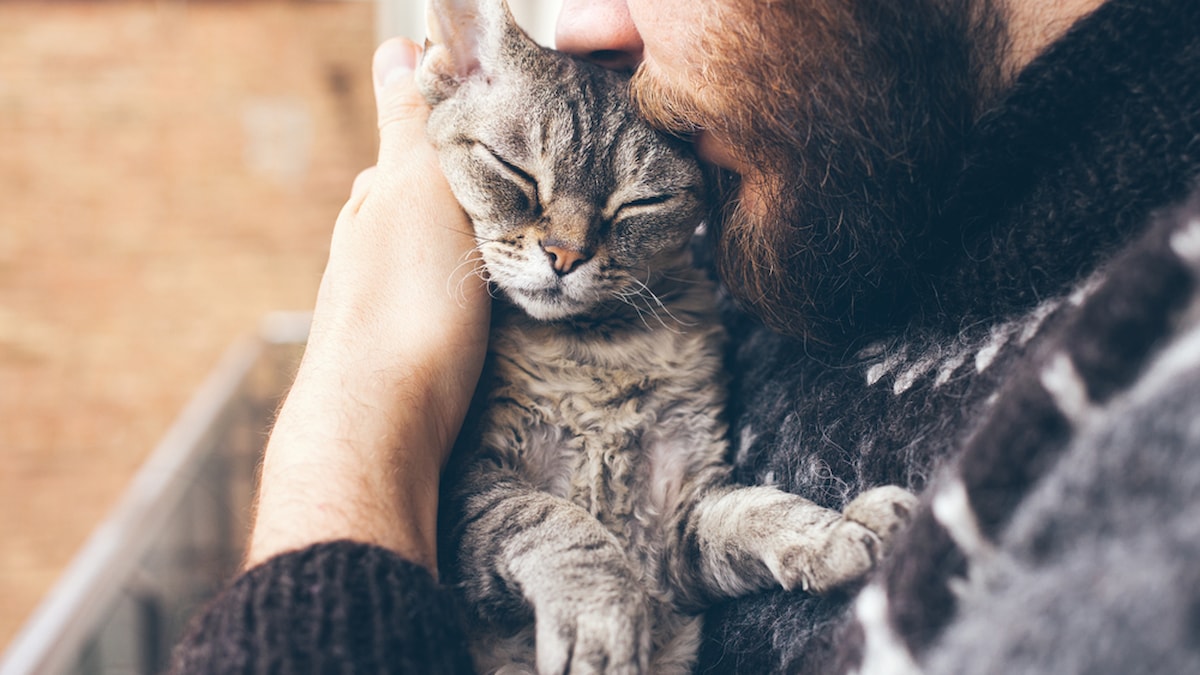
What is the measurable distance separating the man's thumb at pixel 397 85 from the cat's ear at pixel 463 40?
4 centimetres

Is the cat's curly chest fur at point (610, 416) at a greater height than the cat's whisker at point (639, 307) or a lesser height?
lesser

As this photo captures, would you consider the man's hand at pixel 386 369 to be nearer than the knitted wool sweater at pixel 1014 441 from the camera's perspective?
No

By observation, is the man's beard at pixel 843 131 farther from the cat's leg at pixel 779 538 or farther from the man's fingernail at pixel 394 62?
the man's fingernail at pixel 394 62

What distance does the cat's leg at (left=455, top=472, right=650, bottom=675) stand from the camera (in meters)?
0.99

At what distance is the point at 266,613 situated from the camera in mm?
851

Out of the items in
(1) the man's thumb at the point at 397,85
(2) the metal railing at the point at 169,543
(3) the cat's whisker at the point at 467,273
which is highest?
(1) the man's thumb at the point at 397,85

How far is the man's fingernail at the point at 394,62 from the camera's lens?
1589 millimetres

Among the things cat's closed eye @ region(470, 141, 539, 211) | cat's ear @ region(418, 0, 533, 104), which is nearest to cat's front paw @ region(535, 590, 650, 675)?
cat's closed eye @ region(470, 141, 539, 211)

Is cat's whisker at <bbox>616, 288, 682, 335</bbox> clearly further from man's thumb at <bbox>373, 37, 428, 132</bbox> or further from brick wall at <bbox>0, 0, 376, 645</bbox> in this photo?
brick wall at <bbox>0, 0, 376, 645</bbox>

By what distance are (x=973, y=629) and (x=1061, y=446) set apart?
0.15 meters

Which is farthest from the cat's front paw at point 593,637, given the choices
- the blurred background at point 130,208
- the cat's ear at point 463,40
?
the blurred background at point 130,208

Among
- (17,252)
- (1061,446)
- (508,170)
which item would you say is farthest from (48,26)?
(1061,446)

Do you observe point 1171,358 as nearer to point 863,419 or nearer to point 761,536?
point 863,419

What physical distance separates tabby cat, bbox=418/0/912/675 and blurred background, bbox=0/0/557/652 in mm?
2626
